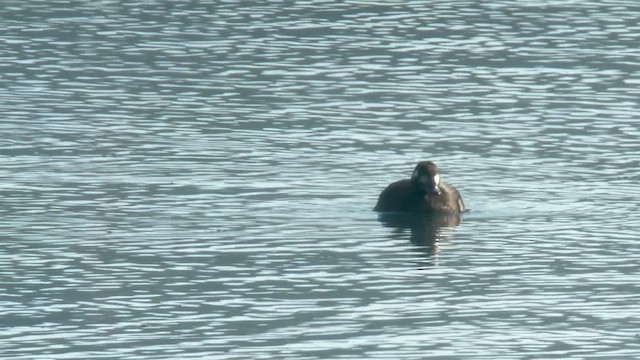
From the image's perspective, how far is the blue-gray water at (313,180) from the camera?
53.3ft

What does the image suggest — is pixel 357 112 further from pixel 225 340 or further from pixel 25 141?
pixel 225 340

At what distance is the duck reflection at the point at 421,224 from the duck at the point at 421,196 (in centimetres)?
8

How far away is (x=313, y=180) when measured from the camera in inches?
930

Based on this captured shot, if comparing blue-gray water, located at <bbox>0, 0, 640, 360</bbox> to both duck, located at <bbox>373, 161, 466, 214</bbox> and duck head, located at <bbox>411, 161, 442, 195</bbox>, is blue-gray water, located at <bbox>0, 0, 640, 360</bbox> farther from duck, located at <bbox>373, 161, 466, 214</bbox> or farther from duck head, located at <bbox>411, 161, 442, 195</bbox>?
duck head, located at <bbox>411, 161, 442, 195</bbox>

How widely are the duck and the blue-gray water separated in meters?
0.31

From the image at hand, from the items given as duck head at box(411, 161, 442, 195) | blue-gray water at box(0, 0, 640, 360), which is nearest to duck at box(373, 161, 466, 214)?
duck head at box(411, 161, 442, 195)

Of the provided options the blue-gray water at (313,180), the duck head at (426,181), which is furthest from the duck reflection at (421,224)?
the duck head at (426,181)

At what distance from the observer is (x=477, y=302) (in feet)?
56.3

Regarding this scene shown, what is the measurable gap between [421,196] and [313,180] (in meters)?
1.69

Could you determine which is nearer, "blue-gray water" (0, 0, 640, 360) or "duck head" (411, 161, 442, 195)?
"blue-gray water" (0, 0, 640, 360)

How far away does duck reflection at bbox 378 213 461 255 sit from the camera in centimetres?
2100

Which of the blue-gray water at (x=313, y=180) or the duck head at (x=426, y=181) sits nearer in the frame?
the blue-gray water at (x=313, y=180)

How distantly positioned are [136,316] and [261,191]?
21.8 feet

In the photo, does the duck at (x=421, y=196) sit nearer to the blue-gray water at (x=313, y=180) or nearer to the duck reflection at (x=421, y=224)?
the duck reflection at (x=421, y=224)
